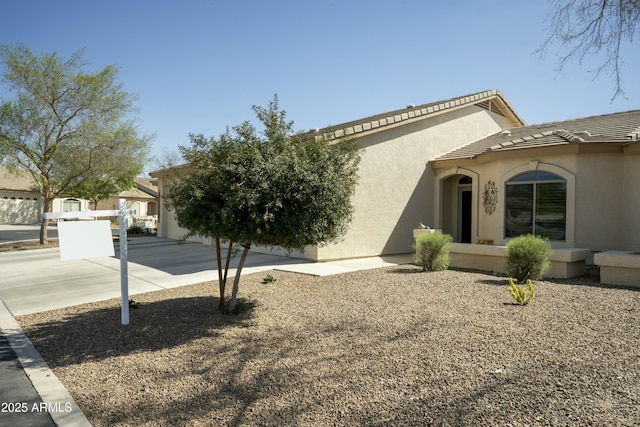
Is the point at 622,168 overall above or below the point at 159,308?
above

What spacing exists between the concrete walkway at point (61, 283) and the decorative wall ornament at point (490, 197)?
317 centimetres

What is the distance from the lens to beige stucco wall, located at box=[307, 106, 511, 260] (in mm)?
13328

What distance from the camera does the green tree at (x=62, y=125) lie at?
17875 millimetres

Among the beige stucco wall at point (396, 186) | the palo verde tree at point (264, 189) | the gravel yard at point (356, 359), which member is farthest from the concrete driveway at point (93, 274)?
the palo verde tree at point (264, 189)

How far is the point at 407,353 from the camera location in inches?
194

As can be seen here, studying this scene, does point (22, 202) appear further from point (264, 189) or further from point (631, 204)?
point (631, 204)

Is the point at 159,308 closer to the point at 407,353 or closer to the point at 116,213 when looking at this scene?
the point at 116,213

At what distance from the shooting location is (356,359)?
4832 millimetres

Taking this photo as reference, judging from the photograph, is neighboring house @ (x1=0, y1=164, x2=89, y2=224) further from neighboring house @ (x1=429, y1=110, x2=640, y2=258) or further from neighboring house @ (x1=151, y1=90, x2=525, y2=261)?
neighboring house @ (x1=429, y1=110, x2=640, y2=258)

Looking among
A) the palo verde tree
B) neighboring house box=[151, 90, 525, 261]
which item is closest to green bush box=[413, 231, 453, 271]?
neighboring house box=[151, 90, 525, 261]

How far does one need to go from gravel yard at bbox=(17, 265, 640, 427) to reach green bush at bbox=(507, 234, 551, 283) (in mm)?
1265

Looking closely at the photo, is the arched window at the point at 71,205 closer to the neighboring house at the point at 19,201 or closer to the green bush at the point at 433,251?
the neighboring house at the point at 19,201

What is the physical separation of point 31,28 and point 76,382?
1227 centimetres

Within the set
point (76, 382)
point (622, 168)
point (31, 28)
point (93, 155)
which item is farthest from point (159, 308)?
point (93, 155)
